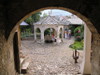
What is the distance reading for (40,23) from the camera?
13.2 metres

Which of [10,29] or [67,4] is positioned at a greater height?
[67,4]

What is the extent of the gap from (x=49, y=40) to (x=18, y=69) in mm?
9480

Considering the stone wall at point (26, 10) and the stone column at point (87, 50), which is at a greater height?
the stone wall at point (26, 10)

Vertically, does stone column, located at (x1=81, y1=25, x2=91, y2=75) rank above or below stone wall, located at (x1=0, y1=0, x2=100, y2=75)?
below

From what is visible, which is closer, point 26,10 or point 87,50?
point 26,10

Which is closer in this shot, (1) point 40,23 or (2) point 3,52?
(2) point 3,52

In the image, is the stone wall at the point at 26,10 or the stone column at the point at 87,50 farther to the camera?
the stone column at the point at 87,50

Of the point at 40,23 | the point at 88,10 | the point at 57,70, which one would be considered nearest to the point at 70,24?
the point at 40,23

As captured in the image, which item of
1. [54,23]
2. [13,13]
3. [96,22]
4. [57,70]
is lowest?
[57,70]

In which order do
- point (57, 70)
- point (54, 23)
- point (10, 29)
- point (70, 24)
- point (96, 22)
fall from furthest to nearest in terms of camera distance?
point (70, 24) < point (54, 23) < point (57, 70) < point (10, 29) < point (96, 22)

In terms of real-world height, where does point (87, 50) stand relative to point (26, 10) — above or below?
below

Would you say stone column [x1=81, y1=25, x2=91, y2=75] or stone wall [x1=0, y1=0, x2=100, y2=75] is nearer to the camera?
stone wall [x1=0, y1=0, x2=100, y2=75]

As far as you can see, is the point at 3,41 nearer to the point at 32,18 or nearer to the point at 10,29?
the point at 10,29

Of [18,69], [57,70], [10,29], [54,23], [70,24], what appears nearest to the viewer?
[10,29]
